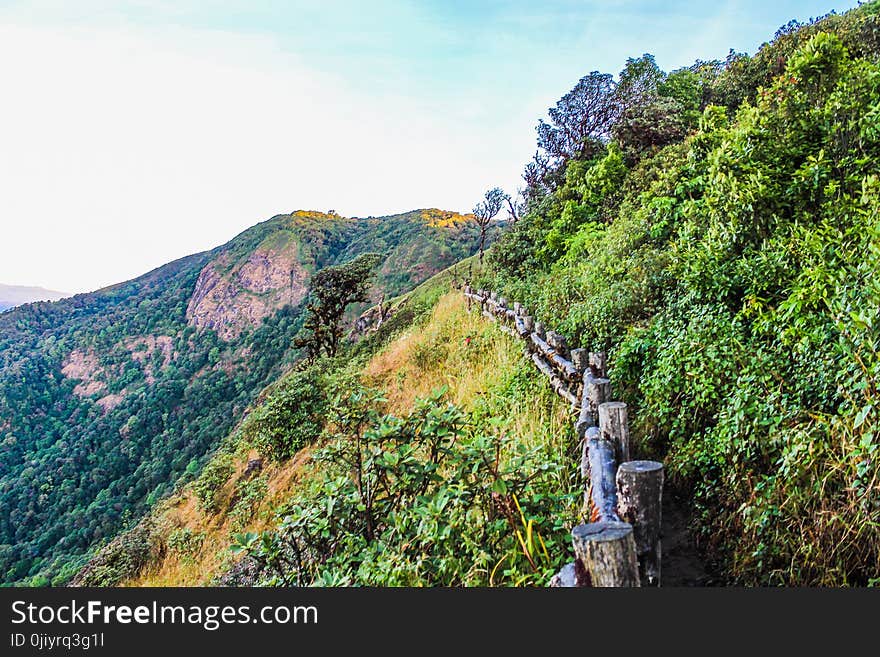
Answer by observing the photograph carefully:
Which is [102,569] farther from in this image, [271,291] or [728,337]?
[271,291]

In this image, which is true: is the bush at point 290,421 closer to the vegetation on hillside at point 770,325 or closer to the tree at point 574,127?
the vegetation on hillside at point 770,325

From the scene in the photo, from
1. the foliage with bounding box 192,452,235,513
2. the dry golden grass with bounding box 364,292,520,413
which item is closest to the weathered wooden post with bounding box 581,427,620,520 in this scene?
the dry golden grass with bounding box 364,292,520,413

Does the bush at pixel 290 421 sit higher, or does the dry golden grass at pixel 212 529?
the bush at pixel 290 421

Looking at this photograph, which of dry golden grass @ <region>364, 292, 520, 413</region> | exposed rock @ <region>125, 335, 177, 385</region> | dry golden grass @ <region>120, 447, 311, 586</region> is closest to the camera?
dry golden grass @ <region>364, 292, 520, 413</region>

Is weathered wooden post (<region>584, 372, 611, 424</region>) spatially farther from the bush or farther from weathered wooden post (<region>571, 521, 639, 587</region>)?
the bush

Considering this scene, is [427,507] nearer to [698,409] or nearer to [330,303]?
[698,409]

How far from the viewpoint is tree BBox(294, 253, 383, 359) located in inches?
732

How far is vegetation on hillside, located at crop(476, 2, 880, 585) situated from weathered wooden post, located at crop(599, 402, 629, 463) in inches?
27.4

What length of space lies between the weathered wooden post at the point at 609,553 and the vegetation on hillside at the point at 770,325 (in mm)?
1337

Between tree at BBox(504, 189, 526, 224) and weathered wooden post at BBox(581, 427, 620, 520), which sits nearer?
weathered wooden post at BBox(581, 427, 620, 520)

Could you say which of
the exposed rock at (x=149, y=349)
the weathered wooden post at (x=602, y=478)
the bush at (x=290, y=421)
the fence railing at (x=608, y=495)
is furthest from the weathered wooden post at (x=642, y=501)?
the exposed rock at (x=149, y=349)

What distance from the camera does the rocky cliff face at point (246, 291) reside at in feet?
187

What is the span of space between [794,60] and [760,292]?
8.95 ft

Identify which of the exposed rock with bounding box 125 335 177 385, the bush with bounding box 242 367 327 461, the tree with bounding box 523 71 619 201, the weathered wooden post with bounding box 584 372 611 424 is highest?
the tree with bounding box 523 71 619 201
